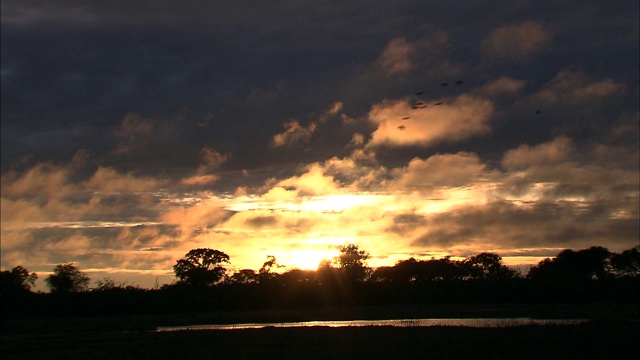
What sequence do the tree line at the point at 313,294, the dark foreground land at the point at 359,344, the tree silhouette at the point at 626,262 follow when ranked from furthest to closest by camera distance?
the tree silhouette at the point at 626,262
the tree line at the point at 313,294
the dark foreground land at the point at 359,344

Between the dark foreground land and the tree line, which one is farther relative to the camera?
the tree line

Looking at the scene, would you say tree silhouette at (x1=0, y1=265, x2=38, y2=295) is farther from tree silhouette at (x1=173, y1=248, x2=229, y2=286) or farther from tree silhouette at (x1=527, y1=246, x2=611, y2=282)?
tree silhouette at (x1=527, y1=246, x2=611, y2=282)

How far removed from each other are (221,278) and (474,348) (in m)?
127

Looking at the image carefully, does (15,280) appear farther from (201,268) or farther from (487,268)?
(487,268)

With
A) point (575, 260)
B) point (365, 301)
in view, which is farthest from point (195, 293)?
point (575, 260)

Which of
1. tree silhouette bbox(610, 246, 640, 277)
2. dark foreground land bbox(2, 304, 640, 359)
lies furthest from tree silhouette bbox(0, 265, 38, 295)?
tree silhouette bbox(610, 246, 640, 277)

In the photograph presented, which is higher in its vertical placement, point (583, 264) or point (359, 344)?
point (583, 264)

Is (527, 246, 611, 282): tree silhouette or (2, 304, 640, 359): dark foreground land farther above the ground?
(527, 246, 611, 282): tree silhouette

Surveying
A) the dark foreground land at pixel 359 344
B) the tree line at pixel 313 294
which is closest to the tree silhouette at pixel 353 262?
the tree line at pixel 313 294

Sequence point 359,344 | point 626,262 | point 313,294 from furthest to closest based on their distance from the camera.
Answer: point 626,262
point 313,294
point 359,344

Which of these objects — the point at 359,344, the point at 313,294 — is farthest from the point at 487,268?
the point at 359,344

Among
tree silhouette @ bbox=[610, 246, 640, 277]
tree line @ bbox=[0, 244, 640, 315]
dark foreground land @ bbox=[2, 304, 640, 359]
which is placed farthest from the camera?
tree silhouette @ bbox=[610, 246, 640, 277]

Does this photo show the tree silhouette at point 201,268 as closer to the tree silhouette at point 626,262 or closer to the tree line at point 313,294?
the tree line at point 313,294

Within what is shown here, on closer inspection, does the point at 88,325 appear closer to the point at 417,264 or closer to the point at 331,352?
the point at 331,352
